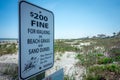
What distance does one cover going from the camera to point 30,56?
1891 mm

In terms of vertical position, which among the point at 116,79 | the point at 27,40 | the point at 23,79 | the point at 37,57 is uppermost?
the point at 27,40

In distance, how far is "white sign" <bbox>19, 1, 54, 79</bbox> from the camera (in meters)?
1.77

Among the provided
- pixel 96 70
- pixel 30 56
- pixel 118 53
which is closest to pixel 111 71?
pixel 96 70

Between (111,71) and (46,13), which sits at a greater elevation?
(46,13)

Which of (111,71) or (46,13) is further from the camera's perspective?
(111,71)

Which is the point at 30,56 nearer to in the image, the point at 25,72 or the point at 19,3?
the point at 25,72

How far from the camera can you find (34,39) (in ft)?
6.48

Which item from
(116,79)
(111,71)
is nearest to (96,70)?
(111,71)

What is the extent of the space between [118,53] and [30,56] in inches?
429

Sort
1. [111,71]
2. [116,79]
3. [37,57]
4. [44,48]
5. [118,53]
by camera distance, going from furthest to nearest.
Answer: [118,53]
[111,71]
[116,79]
[44,48]
[37,57]

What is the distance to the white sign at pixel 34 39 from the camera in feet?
5.81

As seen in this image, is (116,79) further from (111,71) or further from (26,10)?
(26,10)

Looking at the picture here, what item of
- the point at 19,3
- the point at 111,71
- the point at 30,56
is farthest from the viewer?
the point at 111,71

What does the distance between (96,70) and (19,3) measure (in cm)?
605
